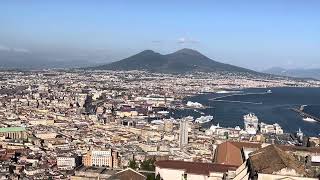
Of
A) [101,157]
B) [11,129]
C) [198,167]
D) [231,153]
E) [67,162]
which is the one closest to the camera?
[198,167]

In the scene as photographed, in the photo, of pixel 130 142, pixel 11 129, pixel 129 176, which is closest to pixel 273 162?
pixel 129 176

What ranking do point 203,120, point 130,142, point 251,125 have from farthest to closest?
1. point 203,120
2. point 251,125
3. point 130,142

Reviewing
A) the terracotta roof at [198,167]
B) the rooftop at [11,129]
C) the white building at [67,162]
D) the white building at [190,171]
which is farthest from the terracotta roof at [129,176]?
the rooftop at [11,129]

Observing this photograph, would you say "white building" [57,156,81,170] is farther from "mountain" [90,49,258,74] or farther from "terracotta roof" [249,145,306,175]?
"mountain" [90,49,258,74]

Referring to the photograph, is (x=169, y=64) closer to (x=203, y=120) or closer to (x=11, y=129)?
(x=203, y=120)

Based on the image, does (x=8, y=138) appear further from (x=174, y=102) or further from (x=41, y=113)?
(x=174, y=102)

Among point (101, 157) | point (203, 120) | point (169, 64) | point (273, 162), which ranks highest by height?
point (273, 162)

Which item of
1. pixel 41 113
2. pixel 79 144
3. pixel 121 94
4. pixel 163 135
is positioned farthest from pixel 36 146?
pixel 121 94
